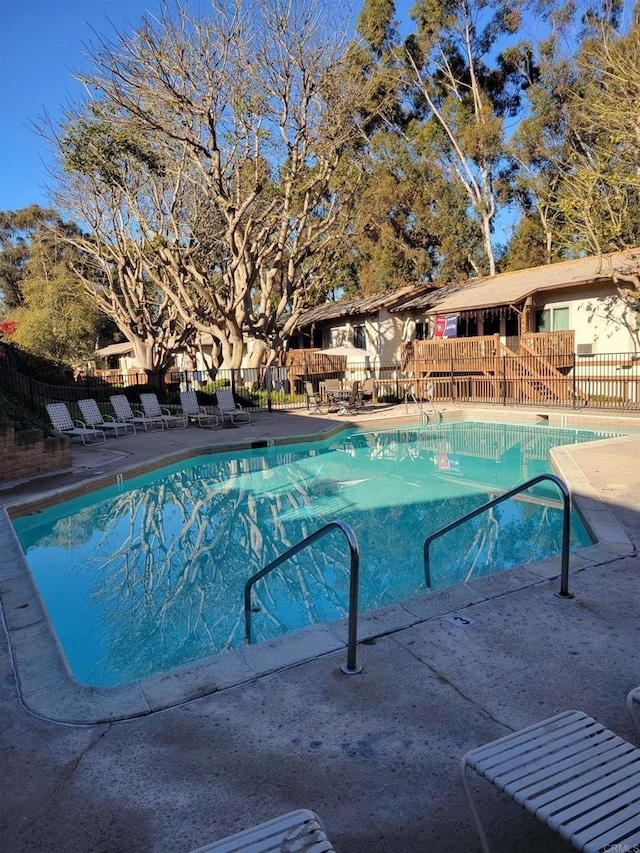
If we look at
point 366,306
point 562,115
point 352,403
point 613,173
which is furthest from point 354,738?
point 562,115

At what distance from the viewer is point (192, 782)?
262 centimetres

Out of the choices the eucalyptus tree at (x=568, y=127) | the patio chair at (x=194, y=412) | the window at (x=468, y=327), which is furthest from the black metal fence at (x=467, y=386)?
the eucalyptus tree at (x=568, y=127)

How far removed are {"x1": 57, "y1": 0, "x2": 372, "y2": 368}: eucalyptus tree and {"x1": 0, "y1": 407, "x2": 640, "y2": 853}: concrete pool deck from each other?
17545 mm

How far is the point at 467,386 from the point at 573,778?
65.6 feet

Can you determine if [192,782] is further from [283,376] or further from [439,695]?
[283,376]

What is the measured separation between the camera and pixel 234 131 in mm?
18844

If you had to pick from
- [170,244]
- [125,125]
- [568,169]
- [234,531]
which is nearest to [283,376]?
[170,244]

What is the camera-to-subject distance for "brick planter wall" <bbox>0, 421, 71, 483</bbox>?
9680 mm

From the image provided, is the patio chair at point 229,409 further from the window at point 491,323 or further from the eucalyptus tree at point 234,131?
the window at point 491,323

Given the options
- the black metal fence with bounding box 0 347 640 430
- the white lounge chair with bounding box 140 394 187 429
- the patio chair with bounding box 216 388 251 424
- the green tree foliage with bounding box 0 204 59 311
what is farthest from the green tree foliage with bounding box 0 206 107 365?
the green tree foliage with bounding box 0 204 59 311

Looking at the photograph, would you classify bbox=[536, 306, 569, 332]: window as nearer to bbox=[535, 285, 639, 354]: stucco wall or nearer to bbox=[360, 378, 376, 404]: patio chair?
bbox=[535, 285, 639, 354]: stucco wall

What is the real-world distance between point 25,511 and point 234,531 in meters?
3.11

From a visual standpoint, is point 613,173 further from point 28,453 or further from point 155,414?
point 28,453

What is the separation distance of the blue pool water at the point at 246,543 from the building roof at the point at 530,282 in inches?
337
